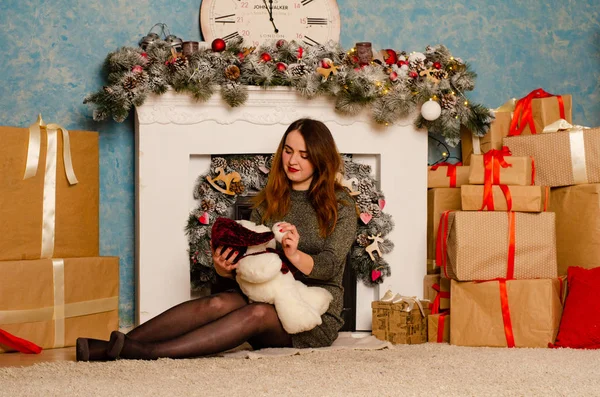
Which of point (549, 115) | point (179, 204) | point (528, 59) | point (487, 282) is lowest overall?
point (487, 282)

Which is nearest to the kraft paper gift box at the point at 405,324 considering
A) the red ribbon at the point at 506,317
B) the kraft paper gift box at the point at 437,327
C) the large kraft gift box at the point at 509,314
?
the kraft paper gift box at the point at 437,327

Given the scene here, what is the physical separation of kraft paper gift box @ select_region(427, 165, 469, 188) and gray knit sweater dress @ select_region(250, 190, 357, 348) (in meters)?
0.70

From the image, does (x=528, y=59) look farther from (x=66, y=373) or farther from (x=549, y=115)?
(x=66, y=373)

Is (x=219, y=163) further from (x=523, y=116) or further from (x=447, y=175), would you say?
(x=523, y=116)

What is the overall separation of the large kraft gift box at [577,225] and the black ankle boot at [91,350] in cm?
186

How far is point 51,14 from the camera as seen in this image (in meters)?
3.33

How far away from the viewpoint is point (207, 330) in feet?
7.60

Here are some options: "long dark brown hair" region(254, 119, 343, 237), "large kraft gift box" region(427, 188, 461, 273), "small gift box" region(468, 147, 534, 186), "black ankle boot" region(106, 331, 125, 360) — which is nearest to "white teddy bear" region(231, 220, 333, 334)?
"long dark brown hair" region(254, 119, 343, 237)

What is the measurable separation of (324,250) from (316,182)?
0.96ft

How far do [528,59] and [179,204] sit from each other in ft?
6.14

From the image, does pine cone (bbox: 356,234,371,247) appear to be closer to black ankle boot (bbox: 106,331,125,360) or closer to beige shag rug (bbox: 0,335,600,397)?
beige shag rug (bbox: 0,335,600,397)

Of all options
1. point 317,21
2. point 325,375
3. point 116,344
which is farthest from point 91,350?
point 317,21

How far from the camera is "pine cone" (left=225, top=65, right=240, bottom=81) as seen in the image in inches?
121

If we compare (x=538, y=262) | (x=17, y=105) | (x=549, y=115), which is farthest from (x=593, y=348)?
(x=17, y=105)
